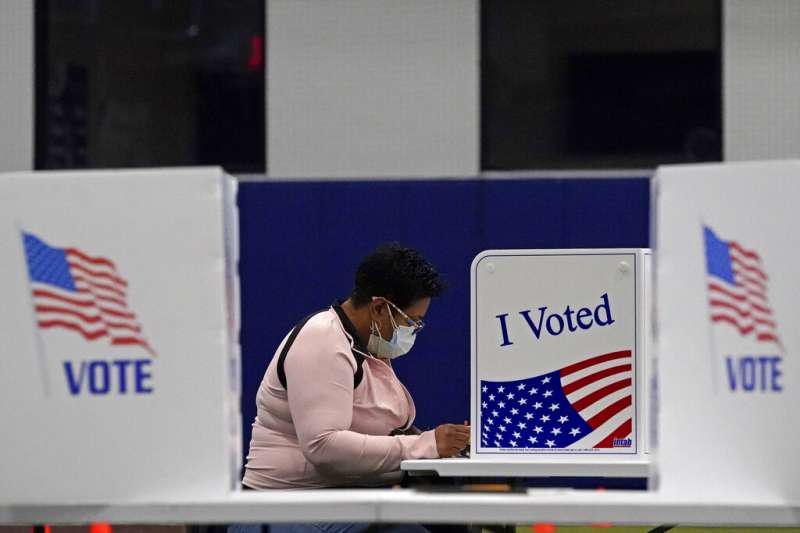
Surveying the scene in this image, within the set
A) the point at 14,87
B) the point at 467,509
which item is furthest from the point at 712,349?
the point at 14,87

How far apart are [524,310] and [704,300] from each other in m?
1.29

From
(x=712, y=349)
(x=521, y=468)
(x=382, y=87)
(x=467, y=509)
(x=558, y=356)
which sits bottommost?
(x=521, y=468)

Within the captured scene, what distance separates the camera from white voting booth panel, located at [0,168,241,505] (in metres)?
2.43

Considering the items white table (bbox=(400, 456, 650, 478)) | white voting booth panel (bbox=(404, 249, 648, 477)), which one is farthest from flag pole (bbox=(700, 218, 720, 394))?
white voting booth panel (bbox=(404, 249, 648, 477))

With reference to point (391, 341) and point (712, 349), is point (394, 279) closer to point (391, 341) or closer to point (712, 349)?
point (391, 341)

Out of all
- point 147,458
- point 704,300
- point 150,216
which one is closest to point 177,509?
point 147,458

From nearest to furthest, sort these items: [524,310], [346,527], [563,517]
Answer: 1. [563,517]
2. [346,527]
3. [524,310]

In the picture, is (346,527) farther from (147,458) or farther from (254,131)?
(254,131)

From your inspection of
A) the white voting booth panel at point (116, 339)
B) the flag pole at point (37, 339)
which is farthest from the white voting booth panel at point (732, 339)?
the flag pole at point (37, 339)

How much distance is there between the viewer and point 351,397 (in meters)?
3.43

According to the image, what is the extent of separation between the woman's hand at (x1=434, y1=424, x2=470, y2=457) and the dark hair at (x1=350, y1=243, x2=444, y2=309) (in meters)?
0.34

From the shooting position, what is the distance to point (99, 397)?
8.00ft

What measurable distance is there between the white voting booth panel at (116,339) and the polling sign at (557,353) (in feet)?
4.40

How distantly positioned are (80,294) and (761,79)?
561cm
